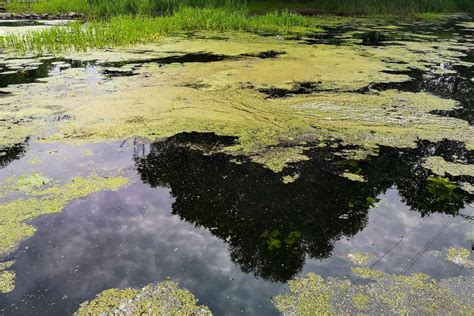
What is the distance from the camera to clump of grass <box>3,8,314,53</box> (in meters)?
7.10

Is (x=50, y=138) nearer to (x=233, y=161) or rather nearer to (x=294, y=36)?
(x=233, y=161)

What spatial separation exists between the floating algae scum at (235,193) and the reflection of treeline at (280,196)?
1 cm

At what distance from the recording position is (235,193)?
2633 mm

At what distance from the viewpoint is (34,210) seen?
93.5 inches

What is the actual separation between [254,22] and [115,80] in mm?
6212

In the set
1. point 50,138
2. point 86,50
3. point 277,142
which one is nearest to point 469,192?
point 277,142

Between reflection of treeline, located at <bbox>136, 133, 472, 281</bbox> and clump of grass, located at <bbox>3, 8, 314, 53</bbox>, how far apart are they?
4.86m

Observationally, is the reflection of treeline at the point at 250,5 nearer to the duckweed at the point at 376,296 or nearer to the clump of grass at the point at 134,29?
the clump of grass at the point at 134,29

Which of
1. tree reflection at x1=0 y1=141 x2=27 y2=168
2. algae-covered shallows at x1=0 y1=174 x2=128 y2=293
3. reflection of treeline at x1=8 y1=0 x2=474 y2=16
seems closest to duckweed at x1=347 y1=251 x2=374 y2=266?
algae-covered shallows at x1=0 y1=174 x2=128 y2=293

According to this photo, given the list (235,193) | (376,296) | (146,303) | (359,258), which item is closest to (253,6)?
(235,193)

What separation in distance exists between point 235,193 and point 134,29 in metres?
6.65

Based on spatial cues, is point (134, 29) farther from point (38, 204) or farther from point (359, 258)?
point (359, 258)

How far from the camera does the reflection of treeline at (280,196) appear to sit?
212 centimetres

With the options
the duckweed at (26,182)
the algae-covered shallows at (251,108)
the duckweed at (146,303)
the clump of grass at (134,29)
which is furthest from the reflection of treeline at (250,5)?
the duckweed at (146,303)
